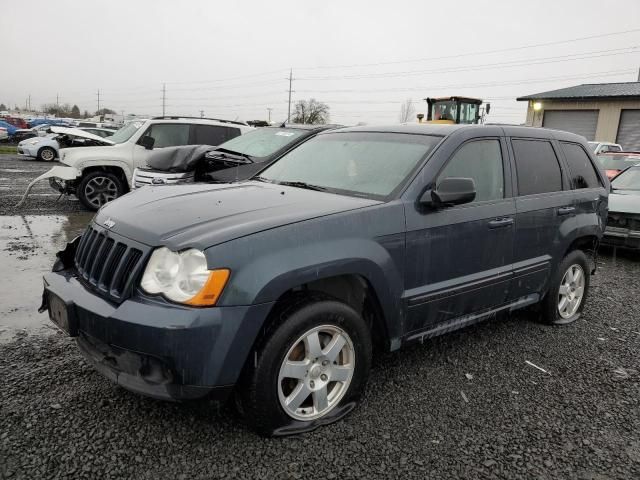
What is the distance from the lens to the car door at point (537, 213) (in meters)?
3.89

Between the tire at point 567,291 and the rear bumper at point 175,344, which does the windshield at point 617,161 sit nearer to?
the tire at point 567,291

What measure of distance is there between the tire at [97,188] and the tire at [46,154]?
13963mm

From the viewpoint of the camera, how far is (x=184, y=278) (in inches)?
95.6

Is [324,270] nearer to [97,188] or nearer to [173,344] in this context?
[173,344]

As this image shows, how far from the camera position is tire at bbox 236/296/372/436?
2.52 meters

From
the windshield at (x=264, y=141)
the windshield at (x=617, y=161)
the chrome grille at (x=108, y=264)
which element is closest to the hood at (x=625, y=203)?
the windshield at (x=617, y=161)

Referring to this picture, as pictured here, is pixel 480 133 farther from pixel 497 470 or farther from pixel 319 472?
pixel 319 472

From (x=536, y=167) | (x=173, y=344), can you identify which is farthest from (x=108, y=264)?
(x=536, y=167)

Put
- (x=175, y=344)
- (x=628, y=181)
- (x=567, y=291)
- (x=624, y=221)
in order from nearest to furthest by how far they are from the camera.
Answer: (x=175, y=344), (x=567, y=291), (x=624, y=221), (x=628, y=181)

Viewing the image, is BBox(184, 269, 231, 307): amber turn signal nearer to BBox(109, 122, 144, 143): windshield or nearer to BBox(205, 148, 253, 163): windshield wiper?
BBox(205, 148, 253, 163): windshield wiper

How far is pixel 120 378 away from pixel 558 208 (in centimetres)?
355

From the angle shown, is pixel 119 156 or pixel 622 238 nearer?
pixel 622 238

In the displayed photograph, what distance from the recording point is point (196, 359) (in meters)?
2.33

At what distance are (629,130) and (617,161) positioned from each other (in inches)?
840
